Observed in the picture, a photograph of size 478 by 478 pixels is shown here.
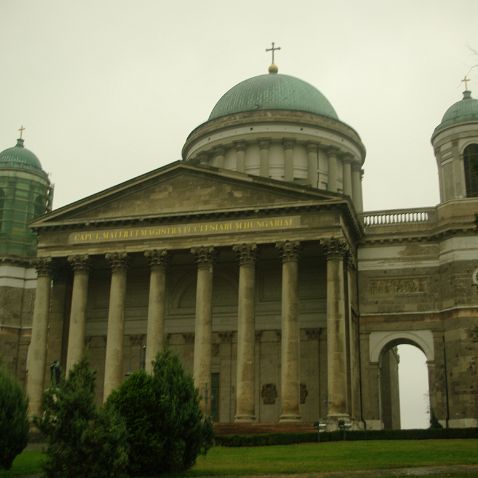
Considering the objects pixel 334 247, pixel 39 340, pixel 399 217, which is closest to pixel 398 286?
pixel 399 217

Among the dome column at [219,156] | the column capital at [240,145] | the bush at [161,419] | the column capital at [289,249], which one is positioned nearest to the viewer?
the bush at [161,419]

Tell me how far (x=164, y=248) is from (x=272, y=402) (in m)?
12.4

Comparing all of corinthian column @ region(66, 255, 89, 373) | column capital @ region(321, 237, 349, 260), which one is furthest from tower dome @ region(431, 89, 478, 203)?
corinthian column @ region(66, 255, 89, 373)

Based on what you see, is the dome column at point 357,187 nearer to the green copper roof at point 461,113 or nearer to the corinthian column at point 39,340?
the green copper roof at point 461,113

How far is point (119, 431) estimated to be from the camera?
2403 centimetres

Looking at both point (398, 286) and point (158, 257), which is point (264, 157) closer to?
point (398, 286)

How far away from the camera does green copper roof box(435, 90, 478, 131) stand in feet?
186

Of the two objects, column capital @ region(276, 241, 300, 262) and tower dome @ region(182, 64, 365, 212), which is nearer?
column capital @ region(276, 241, 300, 262)

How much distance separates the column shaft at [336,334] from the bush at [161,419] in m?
17.3

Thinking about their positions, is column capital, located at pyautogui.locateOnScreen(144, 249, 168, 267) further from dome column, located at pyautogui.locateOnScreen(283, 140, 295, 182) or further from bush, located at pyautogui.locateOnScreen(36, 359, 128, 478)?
bush, located at pyautogui.locateOnScreen(36, 359, 128, 478)

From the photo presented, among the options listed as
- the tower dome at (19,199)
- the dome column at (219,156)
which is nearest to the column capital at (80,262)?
the tower dome at (19,199)

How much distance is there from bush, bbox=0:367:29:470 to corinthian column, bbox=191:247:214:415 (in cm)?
1553

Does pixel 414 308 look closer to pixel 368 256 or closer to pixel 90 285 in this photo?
pixel 368 256

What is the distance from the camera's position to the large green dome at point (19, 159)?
65.2m
